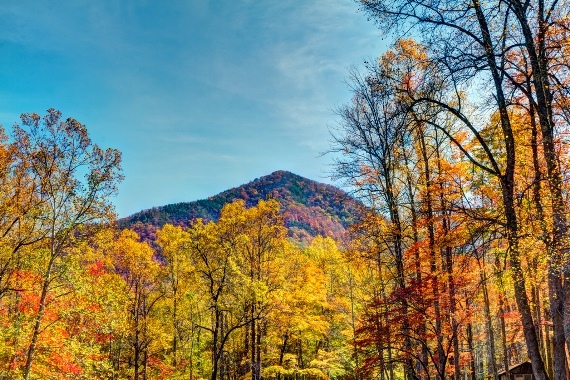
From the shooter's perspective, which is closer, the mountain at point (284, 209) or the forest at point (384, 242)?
the forest at point (384, 242)

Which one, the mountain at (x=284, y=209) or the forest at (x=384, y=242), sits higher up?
the mountain at (x=284, y=209)

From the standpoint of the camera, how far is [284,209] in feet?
390

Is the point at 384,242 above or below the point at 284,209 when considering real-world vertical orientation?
below

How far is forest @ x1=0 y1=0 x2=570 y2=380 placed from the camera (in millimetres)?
6898

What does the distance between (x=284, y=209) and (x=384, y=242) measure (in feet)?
352

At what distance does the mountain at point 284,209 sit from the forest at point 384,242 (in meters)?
54.2

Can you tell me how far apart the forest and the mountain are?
54178 mm

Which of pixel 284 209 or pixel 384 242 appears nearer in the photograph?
pixel 384 242

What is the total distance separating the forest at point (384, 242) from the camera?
690cm

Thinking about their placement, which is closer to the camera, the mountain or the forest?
the forest

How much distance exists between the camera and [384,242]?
11.5m

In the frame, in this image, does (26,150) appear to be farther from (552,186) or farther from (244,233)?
(552,186)

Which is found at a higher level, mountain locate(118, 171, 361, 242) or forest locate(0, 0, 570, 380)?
mountain locate(118, 171, 361, 242)

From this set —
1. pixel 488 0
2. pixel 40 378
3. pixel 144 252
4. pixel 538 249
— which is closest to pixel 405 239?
pixel 538 249
